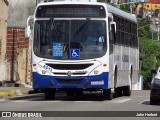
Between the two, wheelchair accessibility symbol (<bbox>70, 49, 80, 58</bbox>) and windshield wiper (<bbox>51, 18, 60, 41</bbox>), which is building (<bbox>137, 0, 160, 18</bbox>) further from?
wheelchair accessibility symbol (<bbox>70, 49, 80, 58</bbox>)

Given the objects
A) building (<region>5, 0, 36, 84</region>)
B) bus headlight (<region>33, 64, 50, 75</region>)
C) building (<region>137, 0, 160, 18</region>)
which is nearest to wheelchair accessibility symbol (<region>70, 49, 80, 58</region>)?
bus headlight (<region>33, 64, 50, 75</region>)

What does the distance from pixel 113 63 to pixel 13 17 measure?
68.2 feet

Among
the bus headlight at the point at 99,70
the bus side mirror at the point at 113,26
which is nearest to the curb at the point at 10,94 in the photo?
the bus headlight at the point at 99,70

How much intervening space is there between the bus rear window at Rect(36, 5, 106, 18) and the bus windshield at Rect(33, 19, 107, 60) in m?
0.23

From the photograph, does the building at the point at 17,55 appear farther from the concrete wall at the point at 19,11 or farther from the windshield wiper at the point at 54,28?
the windshield wiper at the point at 54,28

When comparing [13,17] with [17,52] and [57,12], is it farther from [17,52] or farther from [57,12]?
[57,12]

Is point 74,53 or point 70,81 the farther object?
point 70,81

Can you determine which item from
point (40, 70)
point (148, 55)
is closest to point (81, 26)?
point (40, 70)

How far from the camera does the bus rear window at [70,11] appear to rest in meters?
24.0

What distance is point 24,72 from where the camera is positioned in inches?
1671

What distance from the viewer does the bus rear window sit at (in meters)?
24.0

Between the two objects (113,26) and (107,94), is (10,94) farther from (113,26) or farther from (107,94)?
(113,26)

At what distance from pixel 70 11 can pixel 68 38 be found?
1.08 m

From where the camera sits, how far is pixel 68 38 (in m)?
23.7
